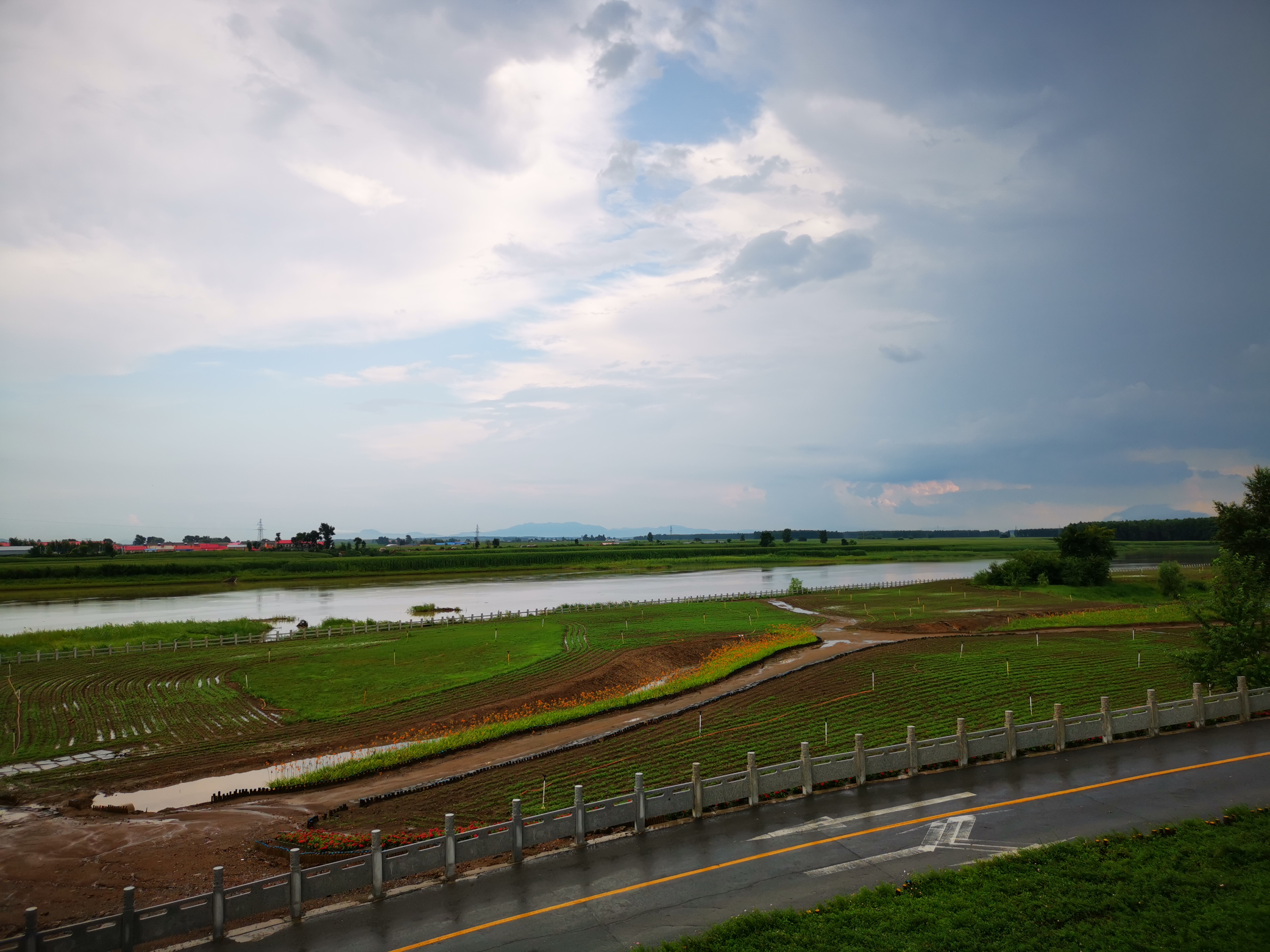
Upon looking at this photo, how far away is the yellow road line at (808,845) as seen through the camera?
13016 millimetres

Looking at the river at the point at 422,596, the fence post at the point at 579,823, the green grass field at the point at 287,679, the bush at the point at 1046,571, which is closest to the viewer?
the fence post at the point at 579,823

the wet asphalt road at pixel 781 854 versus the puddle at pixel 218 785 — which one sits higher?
the wet asphalt road at pixel 781 854

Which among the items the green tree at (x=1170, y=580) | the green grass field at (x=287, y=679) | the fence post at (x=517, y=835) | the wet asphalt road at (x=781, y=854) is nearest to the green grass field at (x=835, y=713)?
the fence post at (x=517, y=835)

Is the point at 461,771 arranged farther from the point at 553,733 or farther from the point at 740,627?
the point at 740,627

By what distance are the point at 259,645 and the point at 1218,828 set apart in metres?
60.1

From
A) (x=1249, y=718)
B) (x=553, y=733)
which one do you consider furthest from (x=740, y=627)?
(x=1249, y=718)

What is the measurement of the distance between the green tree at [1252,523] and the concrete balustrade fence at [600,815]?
113ft

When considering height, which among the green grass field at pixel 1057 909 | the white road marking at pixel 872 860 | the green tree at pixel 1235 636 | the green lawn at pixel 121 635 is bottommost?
the green lawn at pixel 121 635

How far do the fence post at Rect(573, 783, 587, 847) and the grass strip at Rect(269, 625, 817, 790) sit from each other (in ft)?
41.0

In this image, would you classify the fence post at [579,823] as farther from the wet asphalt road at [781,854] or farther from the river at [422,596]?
the river at [422,596]

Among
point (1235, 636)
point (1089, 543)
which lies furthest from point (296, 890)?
point (1089, 543)

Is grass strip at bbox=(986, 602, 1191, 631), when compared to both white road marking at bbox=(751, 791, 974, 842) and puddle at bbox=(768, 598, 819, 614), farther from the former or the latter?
white road marking at bbox=(751, 791, 974, 842)

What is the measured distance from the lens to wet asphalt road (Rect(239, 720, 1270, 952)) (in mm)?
12930

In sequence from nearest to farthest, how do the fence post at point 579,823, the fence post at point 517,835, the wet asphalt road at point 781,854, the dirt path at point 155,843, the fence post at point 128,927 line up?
the fence post at point 128,927 → the wet asphalt road at point 781,854 → the fence post at point 517,835 → the fence post at point 579,823 → the dirt path at point 155,843
